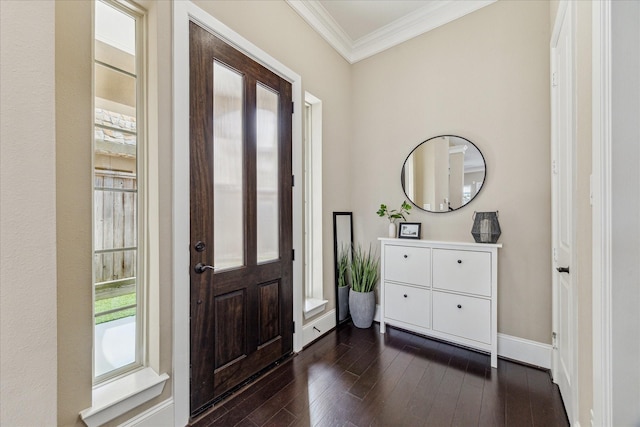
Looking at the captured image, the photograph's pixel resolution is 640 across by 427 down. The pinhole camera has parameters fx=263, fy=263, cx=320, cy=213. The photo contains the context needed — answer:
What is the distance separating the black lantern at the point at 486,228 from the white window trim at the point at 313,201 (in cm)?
144

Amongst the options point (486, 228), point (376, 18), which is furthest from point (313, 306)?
point (376, 18)

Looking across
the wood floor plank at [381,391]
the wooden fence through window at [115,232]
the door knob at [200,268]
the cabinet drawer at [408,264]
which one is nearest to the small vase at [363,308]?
the cabinet drawer at [408,264]

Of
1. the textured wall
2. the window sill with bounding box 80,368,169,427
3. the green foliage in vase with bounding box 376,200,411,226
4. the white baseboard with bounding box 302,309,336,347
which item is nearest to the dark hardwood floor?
the white baseboard with bounding box 302,309,336,347

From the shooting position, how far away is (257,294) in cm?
201

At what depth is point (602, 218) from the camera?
973 millimetres

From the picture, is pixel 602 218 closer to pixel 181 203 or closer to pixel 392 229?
pixel 392 229

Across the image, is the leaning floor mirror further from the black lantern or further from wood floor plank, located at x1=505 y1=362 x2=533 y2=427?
wood floor plank, located at x1=505 y1=362 x2=533 y2=427

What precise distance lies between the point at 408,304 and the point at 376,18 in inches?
114

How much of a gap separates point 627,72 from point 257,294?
220 cm

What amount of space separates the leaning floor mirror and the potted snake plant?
0.11m

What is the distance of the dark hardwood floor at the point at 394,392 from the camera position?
157 centimetres

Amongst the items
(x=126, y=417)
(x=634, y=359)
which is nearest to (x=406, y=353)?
(x=634, y=359)

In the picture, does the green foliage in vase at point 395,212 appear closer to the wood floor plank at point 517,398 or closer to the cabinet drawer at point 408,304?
the cabinet drawer at point 408,304

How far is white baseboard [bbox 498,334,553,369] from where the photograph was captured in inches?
81.8
